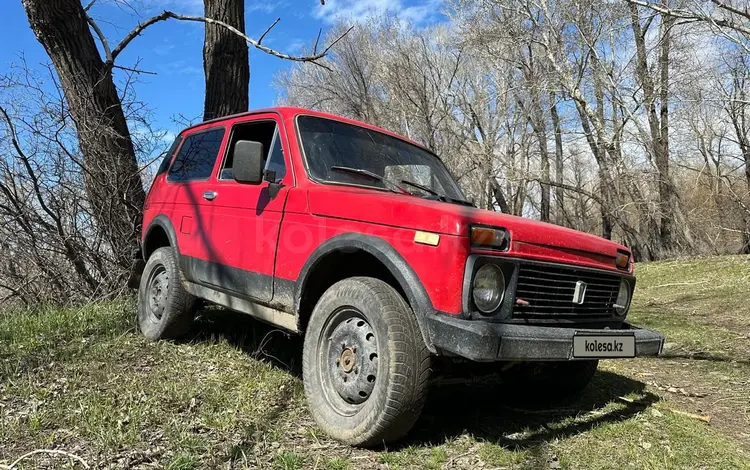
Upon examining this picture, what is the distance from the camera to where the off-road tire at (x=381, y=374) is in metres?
2.82

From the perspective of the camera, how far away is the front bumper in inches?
102

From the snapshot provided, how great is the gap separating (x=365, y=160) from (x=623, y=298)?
2.03 metres

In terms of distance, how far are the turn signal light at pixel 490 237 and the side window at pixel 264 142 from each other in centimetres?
167

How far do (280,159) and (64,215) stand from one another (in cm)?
387

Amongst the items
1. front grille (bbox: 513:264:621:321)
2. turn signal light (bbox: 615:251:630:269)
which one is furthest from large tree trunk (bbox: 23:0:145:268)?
turn signal light (bbox: 615:251:630:269)

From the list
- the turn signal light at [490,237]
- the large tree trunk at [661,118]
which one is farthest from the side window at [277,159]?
the large tree trunk at [661,118]

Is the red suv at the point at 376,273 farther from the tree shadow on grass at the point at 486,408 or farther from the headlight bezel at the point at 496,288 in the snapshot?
the tree shadow on grass at the point at 486,408

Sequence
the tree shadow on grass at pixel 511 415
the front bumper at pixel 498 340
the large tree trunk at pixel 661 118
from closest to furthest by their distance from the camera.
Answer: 1. the front bumper at pixel 498 340
2. the tree shadow on grass at pixel 511 415
3. the large tree trunk at pixel 661 118

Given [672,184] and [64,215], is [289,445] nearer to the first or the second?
[64,215]

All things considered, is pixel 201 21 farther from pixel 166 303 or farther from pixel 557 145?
pixel 557 145

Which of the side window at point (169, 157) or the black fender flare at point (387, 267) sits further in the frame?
the side window at point (169, 157)

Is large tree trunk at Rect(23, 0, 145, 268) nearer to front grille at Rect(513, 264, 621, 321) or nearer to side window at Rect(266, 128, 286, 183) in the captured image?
side window at Rect(266, 128, 286, 183)

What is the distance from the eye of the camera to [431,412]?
374 cm

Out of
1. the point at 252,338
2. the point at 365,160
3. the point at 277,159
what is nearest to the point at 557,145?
the point at 252,338
